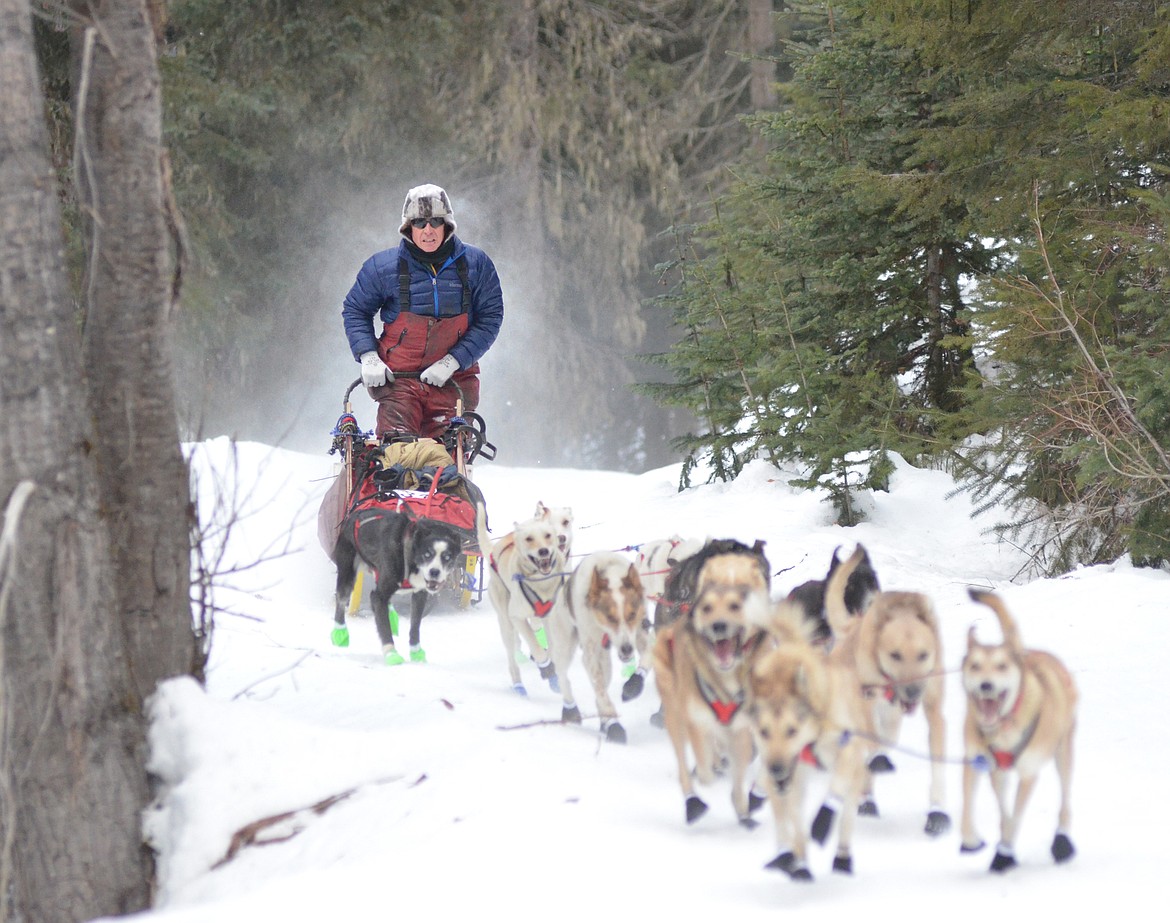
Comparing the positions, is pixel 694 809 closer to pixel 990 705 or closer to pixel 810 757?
pixel 810 757

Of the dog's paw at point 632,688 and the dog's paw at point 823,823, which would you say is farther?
the dog's paw at point 632,688

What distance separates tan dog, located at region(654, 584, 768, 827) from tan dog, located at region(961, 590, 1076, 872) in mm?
549

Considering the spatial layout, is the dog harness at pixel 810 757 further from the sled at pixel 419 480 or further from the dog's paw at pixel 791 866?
the sled at pixel 419 480

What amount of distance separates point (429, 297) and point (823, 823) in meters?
5.83


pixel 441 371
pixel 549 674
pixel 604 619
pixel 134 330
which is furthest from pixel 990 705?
pixel 441 371

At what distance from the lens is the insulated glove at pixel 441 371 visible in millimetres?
8180

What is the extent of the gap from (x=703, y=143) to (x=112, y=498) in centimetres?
1992

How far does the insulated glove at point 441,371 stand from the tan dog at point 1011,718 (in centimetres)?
558

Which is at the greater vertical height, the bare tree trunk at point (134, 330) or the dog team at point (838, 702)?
the bare tree trunk at point (134, 330)

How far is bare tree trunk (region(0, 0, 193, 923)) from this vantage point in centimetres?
358

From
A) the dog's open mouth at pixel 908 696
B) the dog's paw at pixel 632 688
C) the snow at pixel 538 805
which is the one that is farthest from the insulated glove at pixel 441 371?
the dog's open mouth at pixel 908 696

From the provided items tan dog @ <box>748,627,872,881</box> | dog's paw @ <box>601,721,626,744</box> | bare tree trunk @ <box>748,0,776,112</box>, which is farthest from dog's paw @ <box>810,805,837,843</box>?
bare tree trunk @ <box>748,0,776,112</box>

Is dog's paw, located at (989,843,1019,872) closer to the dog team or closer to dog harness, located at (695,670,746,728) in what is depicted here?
the dog team

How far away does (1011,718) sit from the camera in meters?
2.83
